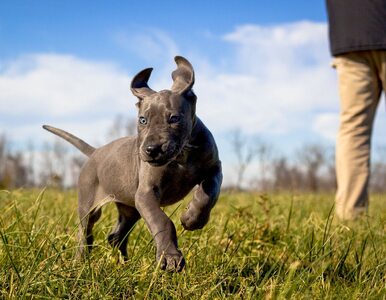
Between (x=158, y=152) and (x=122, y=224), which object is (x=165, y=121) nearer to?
(x=158, y=152)

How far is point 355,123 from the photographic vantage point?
222 inches

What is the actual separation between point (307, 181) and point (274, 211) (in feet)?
98.5

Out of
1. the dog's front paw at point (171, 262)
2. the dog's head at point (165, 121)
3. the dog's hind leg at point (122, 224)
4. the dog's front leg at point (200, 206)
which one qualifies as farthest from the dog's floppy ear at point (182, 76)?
the dog's hind leg at point (122, 224)

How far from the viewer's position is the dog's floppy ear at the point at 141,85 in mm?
2451

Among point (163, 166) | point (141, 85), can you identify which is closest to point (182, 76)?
point (141, 85)

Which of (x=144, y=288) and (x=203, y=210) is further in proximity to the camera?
(x=203, y=210)

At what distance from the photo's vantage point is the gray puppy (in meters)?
2.25

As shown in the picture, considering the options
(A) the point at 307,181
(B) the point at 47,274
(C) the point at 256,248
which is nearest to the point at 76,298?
(B) the point at 47,274

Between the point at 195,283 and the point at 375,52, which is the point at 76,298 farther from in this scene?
the point at 375,52

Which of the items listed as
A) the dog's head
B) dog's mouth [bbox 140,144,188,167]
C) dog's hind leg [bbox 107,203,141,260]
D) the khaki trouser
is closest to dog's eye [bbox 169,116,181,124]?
the dog's head

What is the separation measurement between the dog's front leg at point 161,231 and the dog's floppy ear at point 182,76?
0.47m

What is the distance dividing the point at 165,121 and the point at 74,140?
1.30 metres

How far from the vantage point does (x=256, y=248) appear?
349cm

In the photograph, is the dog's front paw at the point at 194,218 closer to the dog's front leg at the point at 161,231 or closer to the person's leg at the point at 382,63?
the dog's front leg at the point at 161,231
